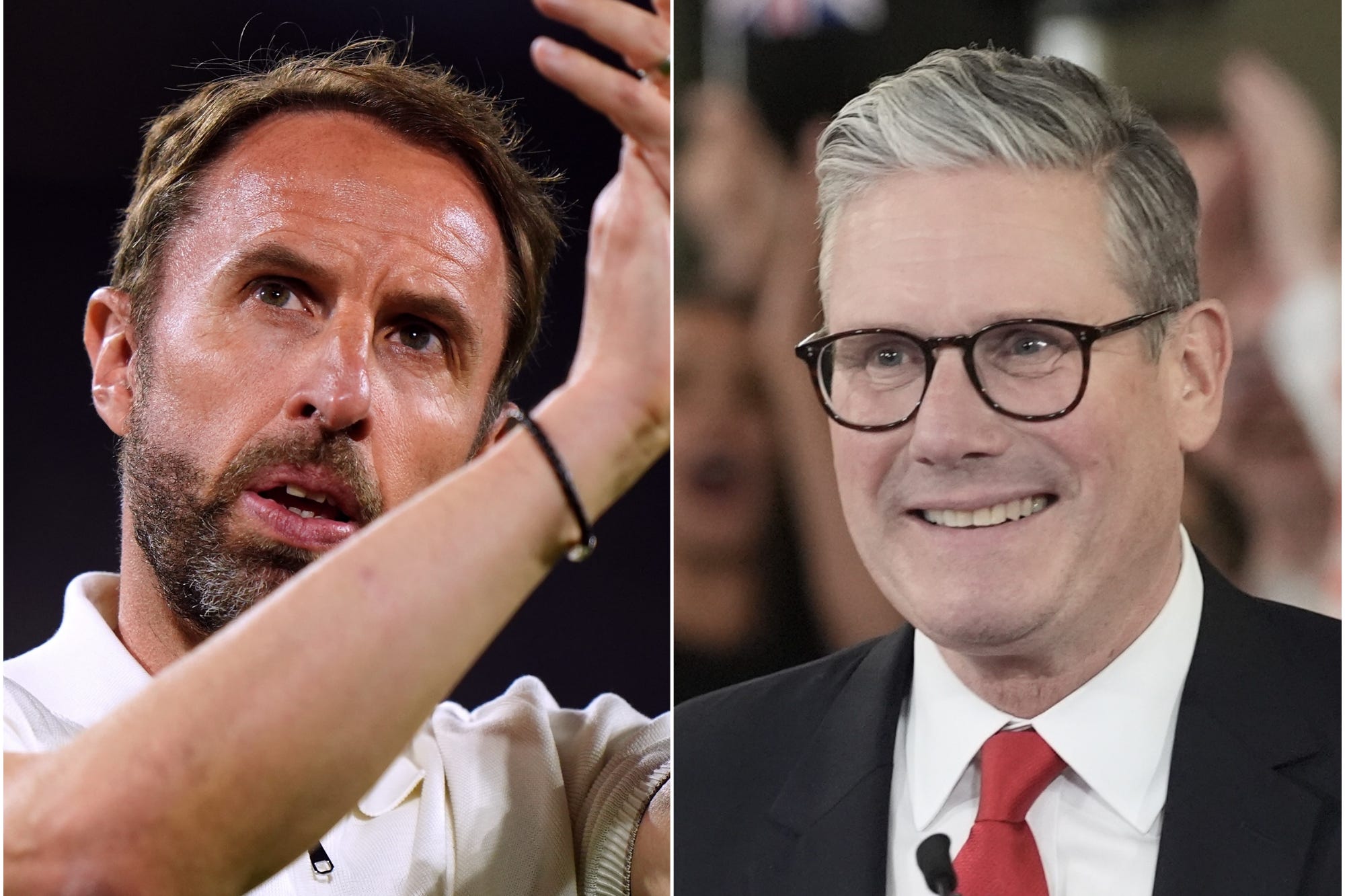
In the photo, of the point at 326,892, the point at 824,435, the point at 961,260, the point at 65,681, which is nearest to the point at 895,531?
the point at 824,435

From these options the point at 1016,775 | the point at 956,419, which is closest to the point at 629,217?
the point at 956,419

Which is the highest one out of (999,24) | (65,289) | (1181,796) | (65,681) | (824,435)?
(999,24)

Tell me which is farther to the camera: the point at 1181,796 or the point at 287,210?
the point at 287,210

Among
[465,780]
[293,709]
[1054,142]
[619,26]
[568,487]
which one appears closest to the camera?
[293,709]

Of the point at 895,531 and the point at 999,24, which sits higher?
the point at 999,24

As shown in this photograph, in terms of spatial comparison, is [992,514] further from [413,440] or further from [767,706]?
[413,440]

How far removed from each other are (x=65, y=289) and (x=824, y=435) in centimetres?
131

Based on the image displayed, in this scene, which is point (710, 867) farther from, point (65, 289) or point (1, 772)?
point (65, 289)

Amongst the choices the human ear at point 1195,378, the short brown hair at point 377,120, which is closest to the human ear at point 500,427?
the short brown hair at point 377,120

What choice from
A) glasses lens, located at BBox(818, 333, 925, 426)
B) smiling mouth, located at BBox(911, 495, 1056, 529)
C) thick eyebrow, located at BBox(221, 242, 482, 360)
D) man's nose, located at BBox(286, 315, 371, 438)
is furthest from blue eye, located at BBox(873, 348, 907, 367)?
man's nose, located at BBox(286, 315, 371, 438)

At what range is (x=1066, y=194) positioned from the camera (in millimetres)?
1943

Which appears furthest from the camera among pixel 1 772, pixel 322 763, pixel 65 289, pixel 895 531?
pixel 65 289

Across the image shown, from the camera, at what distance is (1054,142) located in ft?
6.43

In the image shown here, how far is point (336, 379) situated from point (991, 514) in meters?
1.05
